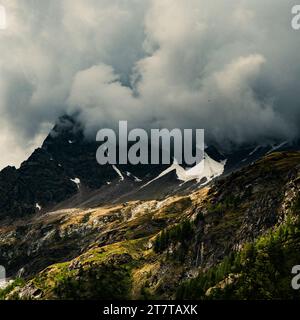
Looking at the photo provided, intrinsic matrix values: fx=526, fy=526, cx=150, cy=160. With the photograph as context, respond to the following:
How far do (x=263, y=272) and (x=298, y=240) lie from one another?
61.7 feet
